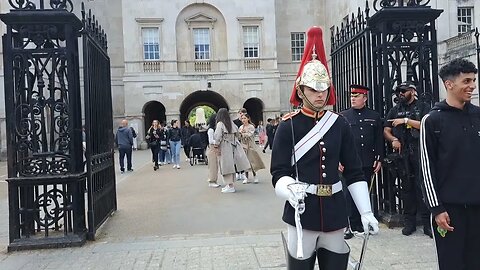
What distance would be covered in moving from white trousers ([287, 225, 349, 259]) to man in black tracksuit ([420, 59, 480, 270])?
0.79 m

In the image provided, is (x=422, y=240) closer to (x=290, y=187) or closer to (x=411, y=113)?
(x=411, y=113)

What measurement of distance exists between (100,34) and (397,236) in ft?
18.7

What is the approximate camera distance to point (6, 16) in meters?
6.22

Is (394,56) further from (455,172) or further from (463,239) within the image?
(463,239)

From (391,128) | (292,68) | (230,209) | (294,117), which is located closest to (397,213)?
(391,128)

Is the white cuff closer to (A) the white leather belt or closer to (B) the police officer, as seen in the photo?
(A) the white leather belt

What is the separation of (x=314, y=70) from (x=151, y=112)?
1342 inches

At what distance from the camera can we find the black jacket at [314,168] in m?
3.32

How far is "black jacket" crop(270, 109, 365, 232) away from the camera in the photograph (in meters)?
3.32

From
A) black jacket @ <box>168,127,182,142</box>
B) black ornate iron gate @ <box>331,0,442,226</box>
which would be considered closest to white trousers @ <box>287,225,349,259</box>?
black ornate iron gate @ <box>331,0,442,226</box>

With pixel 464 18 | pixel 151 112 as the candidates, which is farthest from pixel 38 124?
pixel 151 112

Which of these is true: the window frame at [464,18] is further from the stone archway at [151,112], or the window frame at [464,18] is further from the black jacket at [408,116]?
the black jacket at [408,116]

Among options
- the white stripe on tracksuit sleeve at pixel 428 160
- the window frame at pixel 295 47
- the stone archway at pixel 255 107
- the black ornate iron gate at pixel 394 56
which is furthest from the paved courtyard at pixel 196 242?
the window frame at pixel 295 47

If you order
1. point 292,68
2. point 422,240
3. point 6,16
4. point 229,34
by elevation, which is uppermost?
point 229,34
